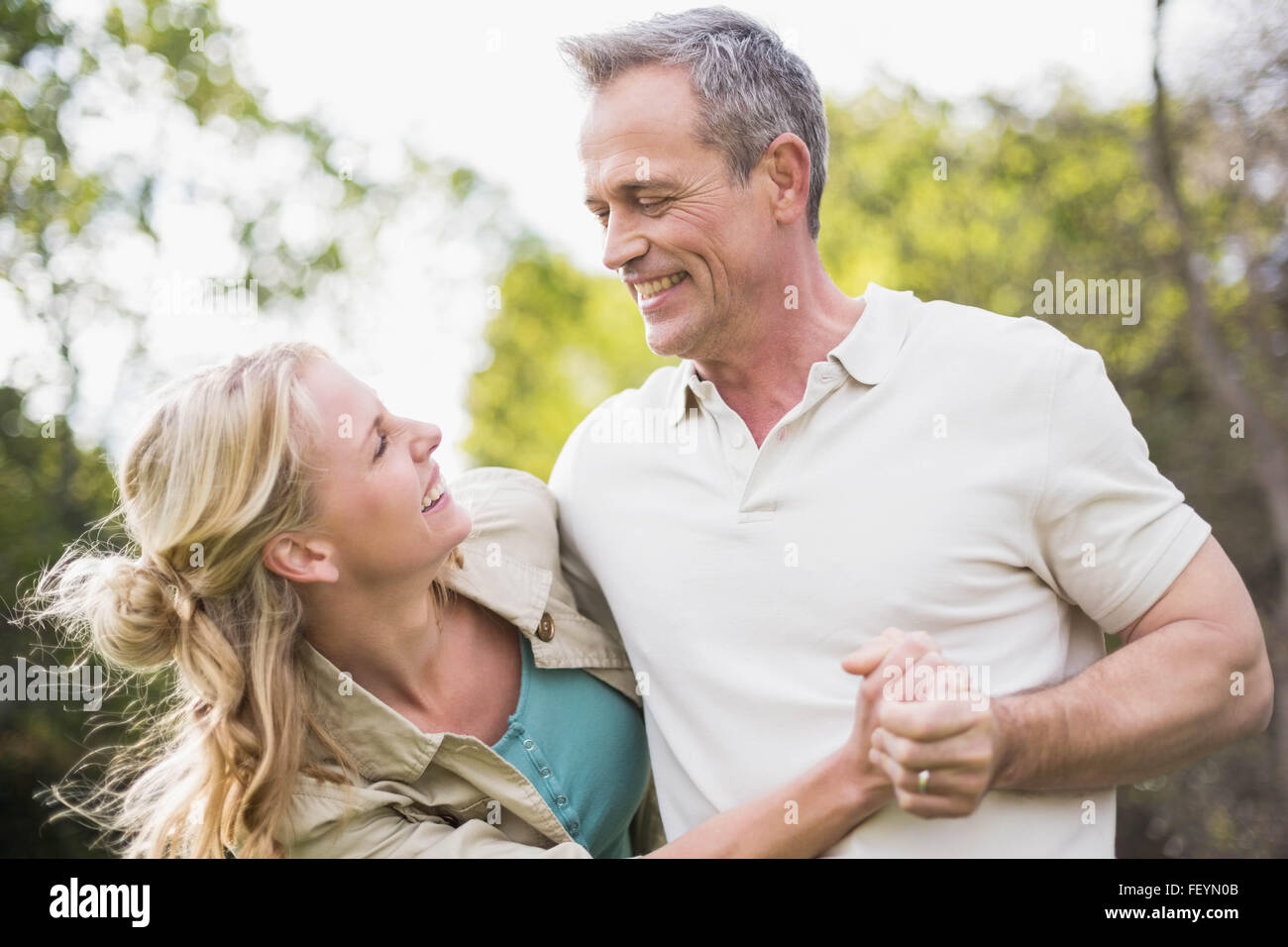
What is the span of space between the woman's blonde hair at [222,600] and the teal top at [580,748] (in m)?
0.38

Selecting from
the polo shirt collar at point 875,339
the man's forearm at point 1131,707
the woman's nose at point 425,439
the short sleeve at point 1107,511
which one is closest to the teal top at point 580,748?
the woman's nose at point 425,439

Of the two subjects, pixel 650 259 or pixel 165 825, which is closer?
pixel 165 825

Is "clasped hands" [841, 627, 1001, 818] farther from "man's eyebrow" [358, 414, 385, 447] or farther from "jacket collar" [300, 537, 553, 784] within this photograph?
"man's eyebrow" [358, 414, 385, 447]

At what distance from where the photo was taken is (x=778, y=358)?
2.61 meters

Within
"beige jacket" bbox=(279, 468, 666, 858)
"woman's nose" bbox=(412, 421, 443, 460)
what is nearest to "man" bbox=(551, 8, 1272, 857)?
"beige jacket" bbox=(279, 468, 666, 858)

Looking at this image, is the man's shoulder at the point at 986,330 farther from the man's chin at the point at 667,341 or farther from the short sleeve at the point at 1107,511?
the man's chin at the point at 667,341

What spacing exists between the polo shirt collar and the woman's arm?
0.61 meters

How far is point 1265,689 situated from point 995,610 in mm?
531

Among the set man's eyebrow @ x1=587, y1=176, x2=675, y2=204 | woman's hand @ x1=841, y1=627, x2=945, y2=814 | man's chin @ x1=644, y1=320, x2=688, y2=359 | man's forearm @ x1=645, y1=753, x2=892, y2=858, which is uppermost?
man's eyebrow @ x1=587, y1=176, x2=675, y2=204

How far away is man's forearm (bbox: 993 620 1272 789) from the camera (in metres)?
2.10

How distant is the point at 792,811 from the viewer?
2.18m

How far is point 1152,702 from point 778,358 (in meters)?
1.02

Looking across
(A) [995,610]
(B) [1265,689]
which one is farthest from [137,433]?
(B) [1265,689]
